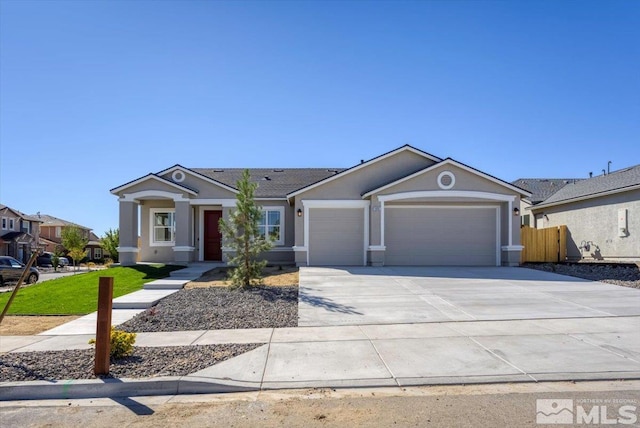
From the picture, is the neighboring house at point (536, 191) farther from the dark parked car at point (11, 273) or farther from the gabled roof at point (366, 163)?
the dark parked car at point (11, 273)

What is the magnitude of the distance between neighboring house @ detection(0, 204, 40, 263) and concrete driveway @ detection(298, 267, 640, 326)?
135 feet

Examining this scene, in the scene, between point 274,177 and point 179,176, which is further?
point 274,177

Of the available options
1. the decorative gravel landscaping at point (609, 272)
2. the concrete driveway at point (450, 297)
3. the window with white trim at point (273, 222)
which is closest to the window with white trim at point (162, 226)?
the window with white trim at point (273, 222)

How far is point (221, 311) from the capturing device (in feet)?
32.3

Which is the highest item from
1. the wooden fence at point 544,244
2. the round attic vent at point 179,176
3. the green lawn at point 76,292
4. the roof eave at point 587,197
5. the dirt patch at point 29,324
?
the round attic vent at point 179,176

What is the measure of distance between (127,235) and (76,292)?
5.04 metres

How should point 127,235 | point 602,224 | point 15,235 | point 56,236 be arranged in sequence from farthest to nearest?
point 56,236 → point 15,235 → point 602,224 → point 127,235

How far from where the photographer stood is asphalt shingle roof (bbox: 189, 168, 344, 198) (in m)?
20.8

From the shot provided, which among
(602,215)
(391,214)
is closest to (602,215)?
(602,215)

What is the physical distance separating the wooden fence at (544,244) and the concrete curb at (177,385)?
16658 mm

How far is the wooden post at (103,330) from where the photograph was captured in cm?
575

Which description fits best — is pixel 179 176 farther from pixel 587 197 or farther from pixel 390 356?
pixel 587 197

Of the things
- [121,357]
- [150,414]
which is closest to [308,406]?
[150,414]

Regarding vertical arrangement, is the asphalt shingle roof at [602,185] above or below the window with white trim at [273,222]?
above
